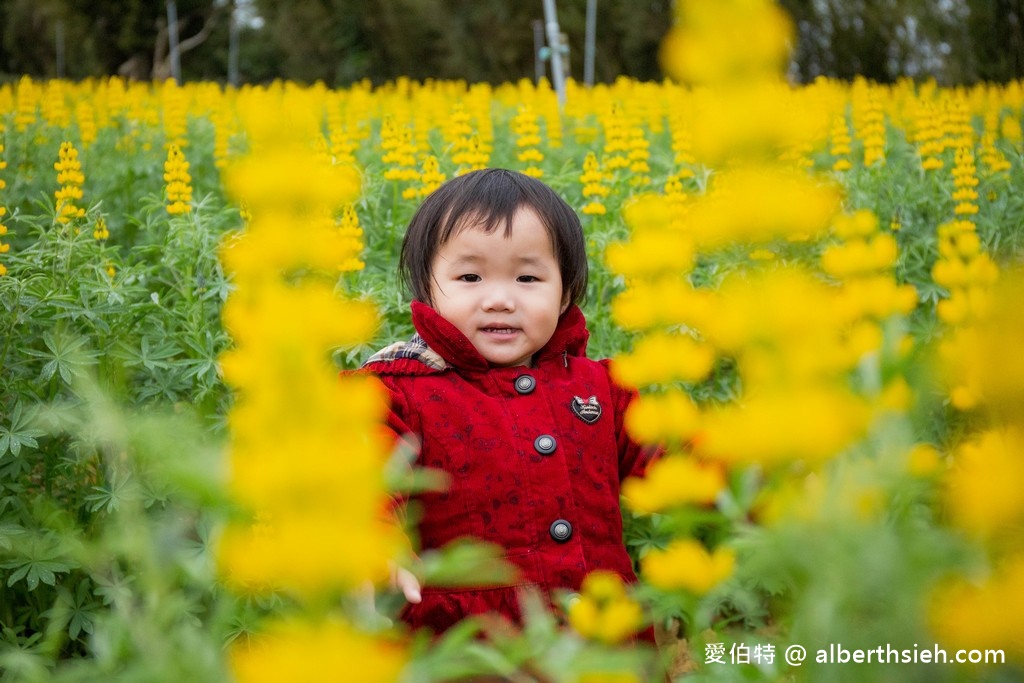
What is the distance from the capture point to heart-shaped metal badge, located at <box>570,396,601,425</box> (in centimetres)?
194

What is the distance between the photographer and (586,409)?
1958 millimetres

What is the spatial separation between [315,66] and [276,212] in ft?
58.1

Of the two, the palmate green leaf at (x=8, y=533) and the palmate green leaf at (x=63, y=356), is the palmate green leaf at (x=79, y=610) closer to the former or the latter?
the palmate green leaf at (x=8, y=533)

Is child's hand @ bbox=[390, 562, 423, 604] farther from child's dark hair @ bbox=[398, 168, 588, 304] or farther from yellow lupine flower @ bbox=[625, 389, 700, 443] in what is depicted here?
child's dark hair @ bbox=[398, 168, 588, 304]

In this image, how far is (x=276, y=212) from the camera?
0.65 meters

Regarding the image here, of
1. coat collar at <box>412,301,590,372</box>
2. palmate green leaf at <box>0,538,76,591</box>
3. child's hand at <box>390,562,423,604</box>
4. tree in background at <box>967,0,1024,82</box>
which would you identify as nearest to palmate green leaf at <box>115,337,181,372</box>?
palmate green leaf at <box>0,538,76,591</box>

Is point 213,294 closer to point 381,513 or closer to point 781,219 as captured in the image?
point 381,513

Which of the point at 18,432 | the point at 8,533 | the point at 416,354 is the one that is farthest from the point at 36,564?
the point at 416,354

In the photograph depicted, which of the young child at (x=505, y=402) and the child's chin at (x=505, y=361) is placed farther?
the child's chin at (x=505, y=361)

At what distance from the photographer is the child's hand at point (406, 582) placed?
1255 mm

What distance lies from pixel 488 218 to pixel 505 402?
37 centimetres

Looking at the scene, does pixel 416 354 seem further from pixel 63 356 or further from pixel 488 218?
pixel 63 356

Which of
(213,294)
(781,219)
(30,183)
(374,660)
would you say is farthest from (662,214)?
(30,183)

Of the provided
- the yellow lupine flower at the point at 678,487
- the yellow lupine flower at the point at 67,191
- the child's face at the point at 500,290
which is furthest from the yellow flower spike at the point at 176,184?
the yellow lupine flower at the point at 678,487
